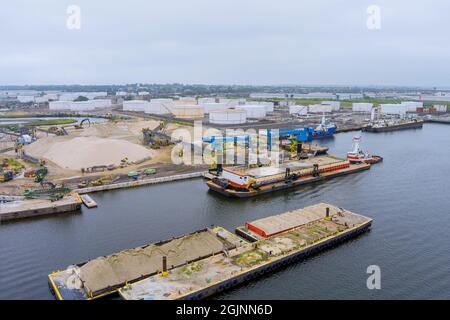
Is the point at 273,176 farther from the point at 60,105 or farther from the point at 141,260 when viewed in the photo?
the point at 60,105

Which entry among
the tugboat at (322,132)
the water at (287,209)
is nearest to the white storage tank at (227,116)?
the tugboat at (322,132)

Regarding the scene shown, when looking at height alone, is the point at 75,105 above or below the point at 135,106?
above

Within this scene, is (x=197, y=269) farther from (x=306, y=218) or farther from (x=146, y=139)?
(x=146, y=139)

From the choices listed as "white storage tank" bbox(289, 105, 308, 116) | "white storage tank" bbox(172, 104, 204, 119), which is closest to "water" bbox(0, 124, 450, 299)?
"white storage tank" bbox(172, 104, 204, 119)

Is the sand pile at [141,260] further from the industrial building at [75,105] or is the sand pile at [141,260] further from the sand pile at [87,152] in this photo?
the industrial building at [75,105]

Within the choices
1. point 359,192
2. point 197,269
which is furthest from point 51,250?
point 359,192

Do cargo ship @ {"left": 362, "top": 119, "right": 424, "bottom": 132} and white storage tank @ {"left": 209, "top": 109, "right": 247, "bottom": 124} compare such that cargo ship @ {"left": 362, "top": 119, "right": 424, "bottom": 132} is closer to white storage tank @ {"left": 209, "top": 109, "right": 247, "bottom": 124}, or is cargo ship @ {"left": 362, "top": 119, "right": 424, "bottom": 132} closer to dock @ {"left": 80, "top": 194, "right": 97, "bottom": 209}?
white storage tank @ {"left": 209, "top": 109, "right": 247, "bottom": 124}

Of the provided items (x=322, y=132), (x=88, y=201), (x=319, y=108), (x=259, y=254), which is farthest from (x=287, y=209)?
(x=319, y=108)
